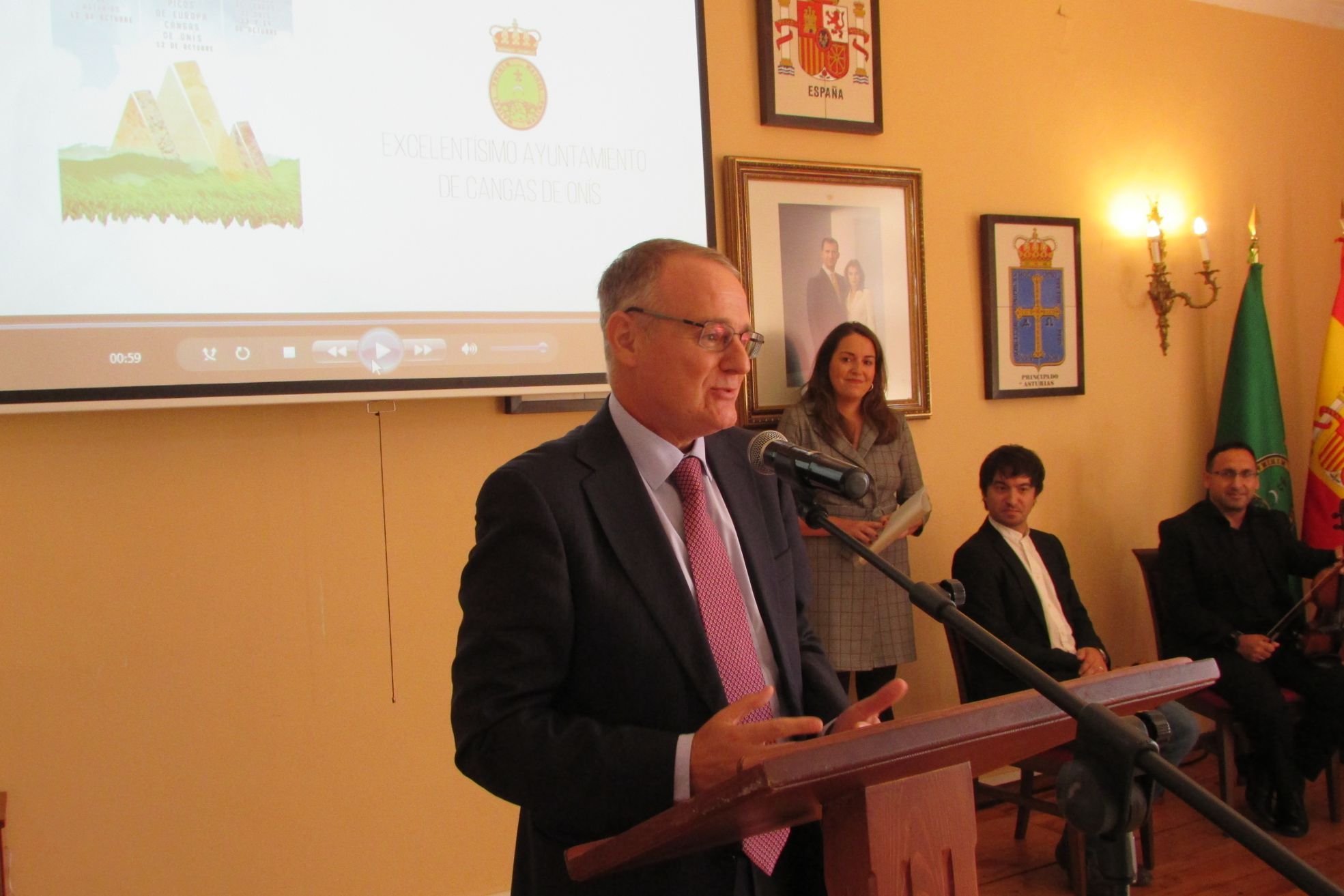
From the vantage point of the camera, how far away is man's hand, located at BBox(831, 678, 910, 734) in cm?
123

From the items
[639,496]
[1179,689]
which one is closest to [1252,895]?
[1179,689]

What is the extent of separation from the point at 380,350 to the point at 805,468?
1.86 meters

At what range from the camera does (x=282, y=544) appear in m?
2.86

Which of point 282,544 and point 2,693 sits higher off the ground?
point 282,544

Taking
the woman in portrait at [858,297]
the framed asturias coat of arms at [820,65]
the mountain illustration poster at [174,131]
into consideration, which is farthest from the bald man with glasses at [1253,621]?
the mountain illustration poster at [174,131]

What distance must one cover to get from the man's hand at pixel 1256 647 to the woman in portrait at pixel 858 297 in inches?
67.6

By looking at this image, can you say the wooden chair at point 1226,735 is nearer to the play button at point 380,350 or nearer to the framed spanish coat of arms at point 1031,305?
the framed spanish coat of arms at point 1031,305

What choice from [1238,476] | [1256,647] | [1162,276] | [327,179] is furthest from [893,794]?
[1162,276]

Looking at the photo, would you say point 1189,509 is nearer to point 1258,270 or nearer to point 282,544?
point 1258,270

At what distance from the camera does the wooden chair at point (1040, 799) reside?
10.3ft

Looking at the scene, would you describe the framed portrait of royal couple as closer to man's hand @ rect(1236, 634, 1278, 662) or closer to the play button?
the play button

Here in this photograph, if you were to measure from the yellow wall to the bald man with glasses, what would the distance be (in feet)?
1.52

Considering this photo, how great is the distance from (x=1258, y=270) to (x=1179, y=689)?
13.1ft

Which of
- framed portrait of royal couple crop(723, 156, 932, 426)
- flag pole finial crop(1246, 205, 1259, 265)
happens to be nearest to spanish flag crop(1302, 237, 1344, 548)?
flag pole finial crop(1246, 205, 1259, 265)
